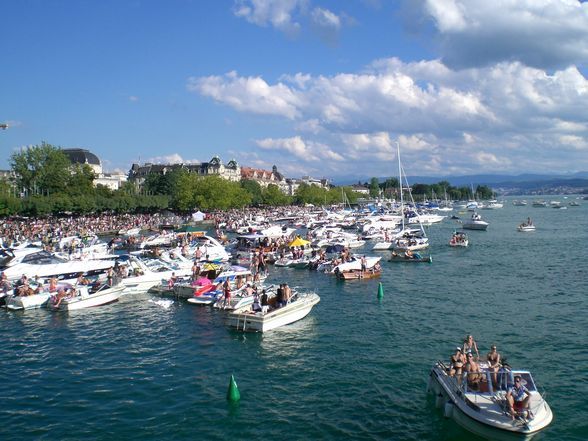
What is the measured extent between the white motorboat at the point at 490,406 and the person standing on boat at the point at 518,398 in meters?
0.12

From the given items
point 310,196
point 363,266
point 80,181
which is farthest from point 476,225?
point 310,196

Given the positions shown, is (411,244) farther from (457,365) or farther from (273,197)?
(273,197)

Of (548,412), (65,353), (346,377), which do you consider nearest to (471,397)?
(548,412)

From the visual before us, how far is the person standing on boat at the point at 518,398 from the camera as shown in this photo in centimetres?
1466

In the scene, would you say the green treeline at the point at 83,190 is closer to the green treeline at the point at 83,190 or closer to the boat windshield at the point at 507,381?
the green treeline at the point at 83,190

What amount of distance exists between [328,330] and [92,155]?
177852 mm

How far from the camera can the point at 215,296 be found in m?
32.1

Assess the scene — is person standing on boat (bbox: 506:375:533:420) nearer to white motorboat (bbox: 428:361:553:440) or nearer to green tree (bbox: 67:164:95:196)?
white motorboat (bbox: 428:361:553:440)

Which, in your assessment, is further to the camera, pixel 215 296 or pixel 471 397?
pixel 215 296

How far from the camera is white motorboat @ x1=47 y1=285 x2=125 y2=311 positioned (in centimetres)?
3071

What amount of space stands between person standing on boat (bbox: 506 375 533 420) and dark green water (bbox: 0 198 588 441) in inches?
52.6

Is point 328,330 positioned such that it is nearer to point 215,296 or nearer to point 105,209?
point 215,296

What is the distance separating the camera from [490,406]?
15.1 metres

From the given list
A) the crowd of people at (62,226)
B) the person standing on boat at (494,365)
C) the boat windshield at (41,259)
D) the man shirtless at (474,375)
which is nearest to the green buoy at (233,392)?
the man shirtless at (474,375)
